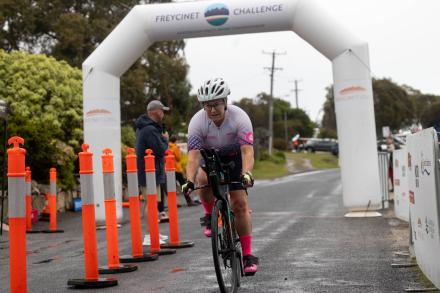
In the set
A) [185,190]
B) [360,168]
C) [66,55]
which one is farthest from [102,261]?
[66,55]

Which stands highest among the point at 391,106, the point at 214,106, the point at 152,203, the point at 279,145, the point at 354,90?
the point at 391,106

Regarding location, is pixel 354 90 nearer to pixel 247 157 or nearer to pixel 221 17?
pixel 221 17

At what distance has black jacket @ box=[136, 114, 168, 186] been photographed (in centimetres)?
1104

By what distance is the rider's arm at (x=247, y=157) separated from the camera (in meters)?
6.46

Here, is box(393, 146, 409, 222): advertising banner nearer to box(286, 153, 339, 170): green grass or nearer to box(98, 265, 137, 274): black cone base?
box(98, 265, 137, 274): black cone base

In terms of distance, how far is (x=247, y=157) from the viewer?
6.55 metres

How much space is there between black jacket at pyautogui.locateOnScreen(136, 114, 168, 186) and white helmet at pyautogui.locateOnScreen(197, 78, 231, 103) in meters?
4.53

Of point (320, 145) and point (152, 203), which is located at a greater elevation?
point (320, 145)

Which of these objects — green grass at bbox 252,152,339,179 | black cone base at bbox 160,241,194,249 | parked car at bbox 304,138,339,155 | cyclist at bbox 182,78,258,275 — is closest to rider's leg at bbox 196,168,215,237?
cyclist at bbox 182,78,258,275

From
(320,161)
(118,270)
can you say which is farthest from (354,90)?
(320,161)

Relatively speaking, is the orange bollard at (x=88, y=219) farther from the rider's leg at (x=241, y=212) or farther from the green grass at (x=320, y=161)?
the green grass at (x=320, y=161)

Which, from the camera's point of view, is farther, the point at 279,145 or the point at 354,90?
the point at 279,145

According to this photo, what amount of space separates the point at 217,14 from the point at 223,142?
8.61m

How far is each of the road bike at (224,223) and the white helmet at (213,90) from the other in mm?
521
